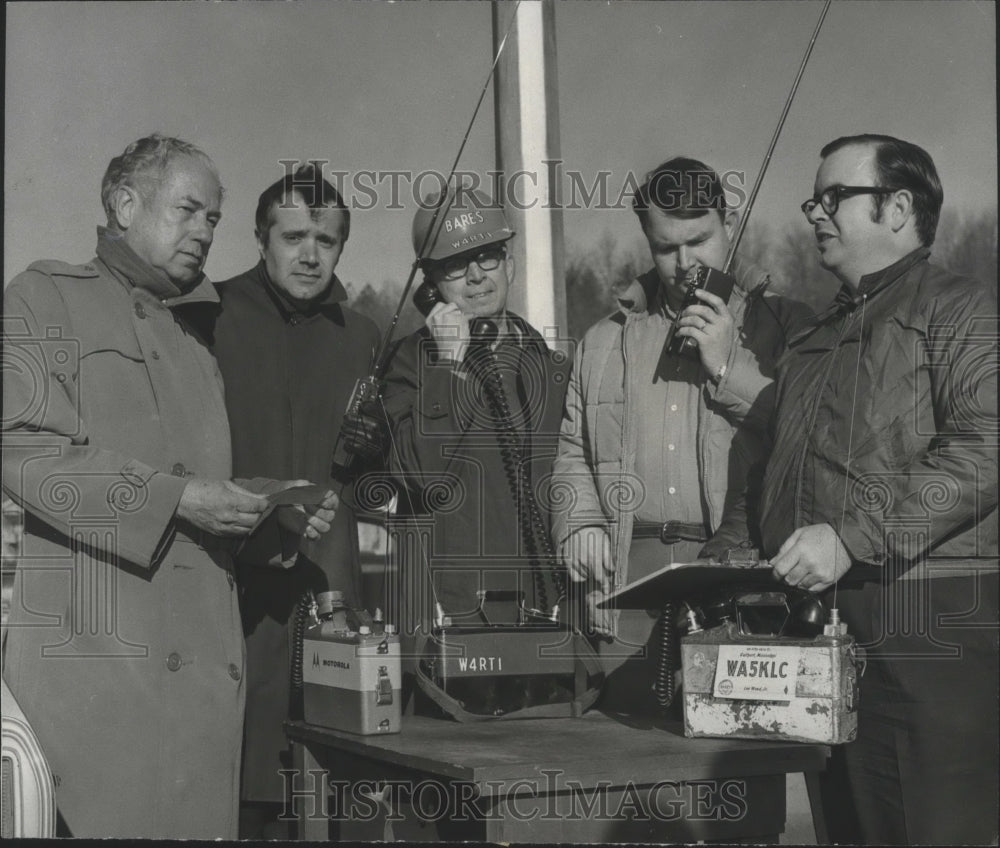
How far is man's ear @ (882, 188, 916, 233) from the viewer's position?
3.68 m

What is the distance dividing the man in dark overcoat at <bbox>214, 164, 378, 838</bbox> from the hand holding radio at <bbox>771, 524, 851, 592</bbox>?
4.59ft

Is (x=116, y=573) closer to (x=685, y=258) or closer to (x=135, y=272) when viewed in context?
(x=135, y=272)

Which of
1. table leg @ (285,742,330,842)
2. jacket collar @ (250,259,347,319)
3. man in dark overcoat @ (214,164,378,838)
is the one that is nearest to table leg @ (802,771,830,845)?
table leg @ (285,742,330,842)

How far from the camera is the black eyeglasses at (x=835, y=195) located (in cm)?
371

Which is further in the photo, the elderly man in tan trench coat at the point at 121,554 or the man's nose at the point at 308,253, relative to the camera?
the man's nose at the point at 308,253

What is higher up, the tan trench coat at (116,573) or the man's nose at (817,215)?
the man's nose at (817,215)

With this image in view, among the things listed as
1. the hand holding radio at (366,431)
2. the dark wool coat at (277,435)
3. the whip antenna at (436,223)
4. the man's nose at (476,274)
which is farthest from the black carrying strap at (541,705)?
the man's nose at (476,274)

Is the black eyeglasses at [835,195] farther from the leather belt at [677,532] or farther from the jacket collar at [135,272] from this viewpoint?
→ the jacket collar at [135,272]

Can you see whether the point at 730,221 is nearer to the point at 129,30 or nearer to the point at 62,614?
the point at 129,30

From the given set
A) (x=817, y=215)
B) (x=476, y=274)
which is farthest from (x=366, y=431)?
(x=817, y=215)

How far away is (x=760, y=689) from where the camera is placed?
123 inches

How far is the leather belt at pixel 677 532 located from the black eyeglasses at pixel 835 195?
906mm

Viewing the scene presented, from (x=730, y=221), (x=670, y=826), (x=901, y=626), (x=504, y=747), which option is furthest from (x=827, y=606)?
(x=730, y=221)

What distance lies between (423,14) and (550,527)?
1.60m
